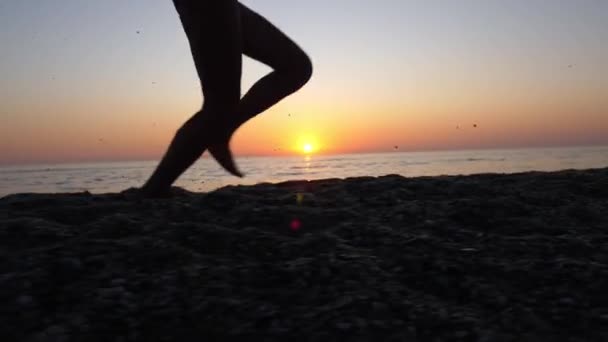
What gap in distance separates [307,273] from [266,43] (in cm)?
211

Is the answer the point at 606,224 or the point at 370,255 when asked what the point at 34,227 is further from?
the point at 606,224

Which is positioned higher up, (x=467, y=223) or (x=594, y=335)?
(x=467, y=223)

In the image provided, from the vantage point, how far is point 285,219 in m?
3.16

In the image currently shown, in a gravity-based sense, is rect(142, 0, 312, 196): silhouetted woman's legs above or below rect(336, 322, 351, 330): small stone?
above

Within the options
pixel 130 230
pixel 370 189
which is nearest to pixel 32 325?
pixel 130 230

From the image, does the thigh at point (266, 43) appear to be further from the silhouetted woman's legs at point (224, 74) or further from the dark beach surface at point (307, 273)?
the dark beach surface at point (307, 273)

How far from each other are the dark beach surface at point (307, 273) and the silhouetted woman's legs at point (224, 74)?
45cm

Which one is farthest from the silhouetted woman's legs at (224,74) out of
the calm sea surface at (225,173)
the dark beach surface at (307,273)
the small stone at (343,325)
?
the calm sea surface at (225,173)

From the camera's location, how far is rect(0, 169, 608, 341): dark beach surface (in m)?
1.70

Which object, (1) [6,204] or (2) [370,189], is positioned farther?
(2) [370,189]

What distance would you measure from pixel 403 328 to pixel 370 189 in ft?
9.14

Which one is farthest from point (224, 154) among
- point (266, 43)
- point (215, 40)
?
point (215, 40)

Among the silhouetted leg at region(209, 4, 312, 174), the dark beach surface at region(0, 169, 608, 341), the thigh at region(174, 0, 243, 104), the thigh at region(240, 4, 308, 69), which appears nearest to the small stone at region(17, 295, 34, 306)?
the dark beach surface at region(0, 169, 608, 341)

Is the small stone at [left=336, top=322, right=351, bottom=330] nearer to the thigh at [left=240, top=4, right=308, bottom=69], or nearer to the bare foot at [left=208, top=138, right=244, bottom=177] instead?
the bare foot at [left=208, top=138, right=244, bottom=177]
